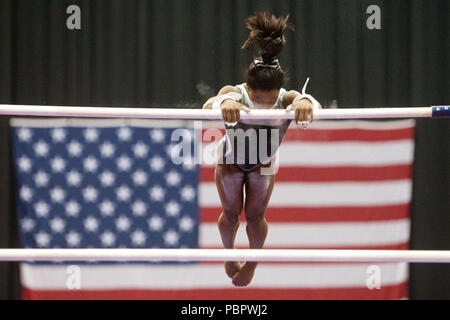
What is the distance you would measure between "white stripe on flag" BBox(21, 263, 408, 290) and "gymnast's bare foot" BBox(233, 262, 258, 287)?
1127 mm

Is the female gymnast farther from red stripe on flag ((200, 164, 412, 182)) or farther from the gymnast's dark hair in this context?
red stripe on flag ((200, 164, 412, 182))

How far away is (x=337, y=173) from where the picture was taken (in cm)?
328

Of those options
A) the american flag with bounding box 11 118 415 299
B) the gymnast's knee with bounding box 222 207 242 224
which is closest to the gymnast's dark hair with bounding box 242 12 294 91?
the gymnast's knee with bounding box 222 207 242 224

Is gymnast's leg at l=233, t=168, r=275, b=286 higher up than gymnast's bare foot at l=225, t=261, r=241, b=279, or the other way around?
gymnast's leg at l=233, t=168, r=275, b=286

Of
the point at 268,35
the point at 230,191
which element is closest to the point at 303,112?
the point at 268,35

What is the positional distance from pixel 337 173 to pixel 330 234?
40cm

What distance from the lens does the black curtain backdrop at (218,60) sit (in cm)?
343

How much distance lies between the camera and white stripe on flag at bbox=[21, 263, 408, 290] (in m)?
3.29

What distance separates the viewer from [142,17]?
344 cm

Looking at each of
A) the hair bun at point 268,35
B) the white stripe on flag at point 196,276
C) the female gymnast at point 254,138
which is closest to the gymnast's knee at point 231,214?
the female gymnast at point 254,138

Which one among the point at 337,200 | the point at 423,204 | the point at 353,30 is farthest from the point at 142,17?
the point at 423,204

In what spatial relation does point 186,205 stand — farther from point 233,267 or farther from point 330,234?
point 233,267
